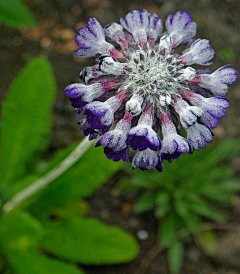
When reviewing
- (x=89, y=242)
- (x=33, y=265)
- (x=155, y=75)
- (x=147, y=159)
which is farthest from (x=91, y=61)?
(x=147, y=159)

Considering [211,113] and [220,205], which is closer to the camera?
[211,113]

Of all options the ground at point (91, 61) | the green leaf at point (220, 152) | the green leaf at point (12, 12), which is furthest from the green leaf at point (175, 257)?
the green leaf at point (12, 12)

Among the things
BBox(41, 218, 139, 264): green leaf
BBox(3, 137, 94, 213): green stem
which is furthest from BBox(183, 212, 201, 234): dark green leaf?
BBox(3, 137, 94, 213): green stem

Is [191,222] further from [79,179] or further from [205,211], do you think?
[79,179]

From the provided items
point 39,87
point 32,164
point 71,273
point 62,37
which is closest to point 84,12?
point 62,37

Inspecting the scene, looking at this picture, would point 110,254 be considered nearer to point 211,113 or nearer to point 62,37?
point 211,113

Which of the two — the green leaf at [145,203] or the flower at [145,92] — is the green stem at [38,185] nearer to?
the flower at [145,92]

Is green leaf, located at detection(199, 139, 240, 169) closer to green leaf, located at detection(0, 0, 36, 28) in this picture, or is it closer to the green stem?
the green stem
